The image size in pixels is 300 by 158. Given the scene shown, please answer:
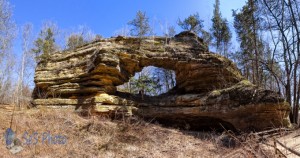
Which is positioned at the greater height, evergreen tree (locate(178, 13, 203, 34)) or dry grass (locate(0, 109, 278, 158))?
evergreen tree (locate(178, 13, 203, 34))

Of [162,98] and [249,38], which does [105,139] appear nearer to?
[162,98]

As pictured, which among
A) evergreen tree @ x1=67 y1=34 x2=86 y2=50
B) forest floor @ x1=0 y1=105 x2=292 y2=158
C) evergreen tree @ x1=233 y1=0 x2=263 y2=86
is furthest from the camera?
evergreen tree @ x1=67 y1=34 x2=86 y2=50

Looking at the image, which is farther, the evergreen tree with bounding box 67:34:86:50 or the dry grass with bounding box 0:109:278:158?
the evergreen tree with bounding box 67:34:86:50

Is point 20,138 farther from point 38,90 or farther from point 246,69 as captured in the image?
point 246,69

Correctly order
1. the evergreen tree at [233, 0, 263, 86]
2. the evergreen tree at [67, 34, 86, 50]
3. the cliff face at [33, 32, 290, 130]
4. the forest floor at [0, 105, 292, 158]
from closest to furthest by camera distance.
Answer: the forest floor at [0, 105, 292, 158] < the cliff face at [33, 32, 290, 130] < the evergreen tree at [233, 0, 263, 86] < the evergreen tree at [67, 34, 86, 50]

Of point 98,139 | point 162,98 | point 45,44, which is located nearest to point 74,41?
point 45,44

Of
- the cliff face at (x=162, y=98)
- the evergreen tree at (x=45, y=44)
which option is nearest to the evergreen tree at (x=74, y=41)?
the evergreen tree at (x=45, y=44)

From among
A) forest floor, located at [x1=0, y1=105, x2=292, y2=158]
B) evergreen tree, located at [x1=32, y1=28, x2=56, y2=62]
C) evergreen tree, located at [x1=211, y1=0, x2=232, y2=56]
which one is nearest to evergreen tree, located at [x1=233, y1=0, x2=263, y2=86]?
evergreen tree, located at [x1=211, y1=0, x2=232, y2=56]

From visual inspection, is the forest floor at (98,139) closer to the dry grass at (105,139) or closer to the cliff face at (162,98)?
the dry grass at (105,139)

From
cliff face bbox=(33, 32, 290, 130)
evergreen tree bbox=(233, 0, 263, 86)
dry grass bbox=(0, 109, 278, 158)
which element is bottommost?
dry grass bbox=(0, 109, 278, 158)

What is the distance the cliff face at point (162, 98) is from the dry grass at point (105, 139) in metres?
1.09

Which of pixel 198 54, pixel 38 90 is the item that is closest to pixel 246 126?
pixel 198 54

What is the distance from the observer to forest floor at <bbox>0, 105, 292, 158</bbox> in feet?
24.1

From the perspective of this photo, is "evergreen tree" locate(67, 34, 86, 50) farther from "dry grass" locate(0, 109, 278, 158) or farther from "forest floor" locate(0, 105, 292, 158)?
"forest floor" locate(0, 105, 292, 158)
